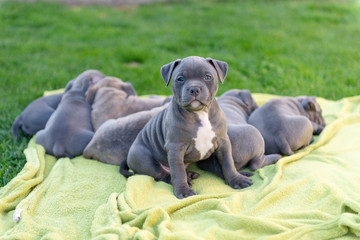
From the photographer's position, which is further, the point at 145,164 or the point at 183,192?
the point at 145,164

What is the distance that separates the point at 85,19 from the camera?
13.1 meters

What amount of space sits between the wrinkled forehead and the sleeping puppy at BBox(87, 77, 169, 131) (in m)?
2.18

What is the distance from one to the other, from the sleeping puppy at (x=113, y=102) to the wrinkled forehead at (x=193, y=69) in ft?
7.14

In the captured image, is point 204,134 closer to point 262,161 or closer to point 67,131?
point 262,161

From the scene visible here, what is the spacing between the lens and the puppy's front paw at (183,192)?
16.1ft

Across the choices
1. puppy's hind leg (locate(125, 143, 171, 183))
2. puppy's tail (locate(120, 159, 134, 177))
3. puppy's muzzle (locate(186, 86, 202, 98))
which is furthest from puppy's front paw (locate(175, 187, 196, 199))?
puppy's muzzle (locate(186, 86, 202, 98))

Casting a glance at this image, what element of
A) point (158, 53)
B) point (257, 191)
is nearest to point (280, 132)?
point (257, 191)

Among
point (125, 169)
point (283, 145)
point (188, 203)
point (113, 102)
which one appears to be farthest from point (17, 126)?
point (283, 145)

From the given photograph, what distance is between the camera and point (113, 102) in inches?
268

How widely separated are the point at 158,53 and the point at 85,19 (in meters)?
3.66

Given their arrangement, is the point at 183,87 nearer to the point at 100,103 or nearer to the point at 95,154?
the point at 95,154

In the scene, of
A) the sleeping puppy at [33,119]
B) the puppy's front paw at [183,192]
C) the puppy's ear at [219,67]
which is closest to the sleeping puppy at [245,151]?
the puppy's front paw at [183,192]

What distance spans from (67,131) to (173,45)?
5.31 m

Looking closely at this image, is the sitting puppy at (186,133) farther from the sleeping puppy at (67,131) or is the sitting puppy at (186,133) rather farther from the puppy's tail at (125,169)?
the sleeping puppy at (67,131)
